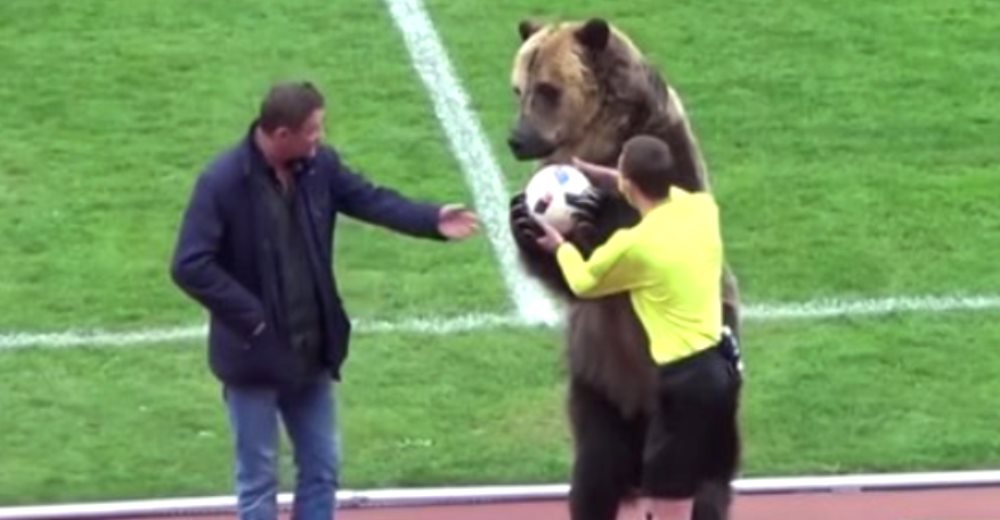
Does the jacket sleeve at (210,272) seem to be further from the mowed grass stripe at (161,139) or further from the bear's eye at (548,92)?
the mowed grass stripe at (161,139)

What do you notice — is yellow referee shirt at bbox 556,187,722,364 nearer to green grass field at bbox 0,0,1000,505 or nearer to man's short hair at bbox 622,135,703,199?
man's short hair at bbox 622,135,703,199

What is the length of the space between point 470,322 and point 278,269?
3567 mm

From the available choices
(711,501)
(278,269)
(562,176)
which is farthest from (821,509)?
(278,269)

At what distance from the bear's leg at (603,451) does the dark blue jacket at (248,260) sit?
2.56 feet

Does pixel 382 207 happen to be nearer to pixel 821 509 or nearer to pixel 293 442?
pixel 293 442

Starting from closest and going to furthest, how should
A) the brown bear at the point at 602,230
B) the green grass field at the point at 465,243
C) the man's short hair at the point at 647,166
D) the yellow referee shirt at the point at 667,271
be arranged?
the man's short hair at the point at 647,166, the yellow referee shirt at the point at 667,271, the brown bear at the point at 602,230, the green grass field at the point at 465,243

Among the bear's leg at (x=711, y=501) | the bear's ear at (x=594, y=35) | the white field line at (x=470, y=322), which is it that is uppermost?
the bear's ear at (x=594, y=35)

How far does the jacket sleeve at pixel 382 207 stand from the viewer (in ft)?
31.4

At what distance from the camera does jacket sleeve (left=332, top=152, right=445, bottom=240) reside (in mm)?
9578

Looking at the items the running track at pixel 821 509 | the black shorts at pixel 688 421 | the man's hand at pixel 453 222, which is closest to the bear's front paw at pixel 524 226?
the man's hand at pixel 453 222

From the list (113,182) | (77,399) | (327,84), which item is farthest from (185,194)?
(77,399)

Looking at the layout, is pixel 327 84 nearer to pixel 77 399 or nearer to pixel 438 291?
pixel 438 291

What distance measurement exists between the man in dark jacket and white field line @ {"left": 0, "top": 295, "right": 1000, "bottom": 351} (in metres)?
3.12

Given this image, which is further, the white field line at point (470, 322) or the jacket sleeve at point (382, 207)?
the white field line at point (470, 322)
